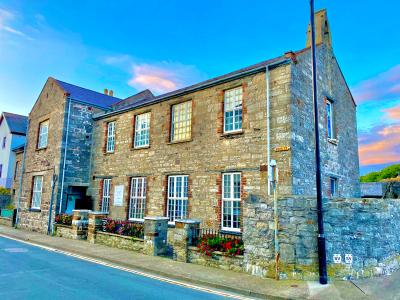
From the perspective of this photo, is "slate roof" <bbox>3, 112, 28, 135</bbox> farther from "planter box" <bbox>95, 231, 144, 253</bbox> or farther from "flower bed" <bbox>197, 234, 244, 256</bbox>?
"flower bed" <bbox>197, 234, 244, 256</bbox>

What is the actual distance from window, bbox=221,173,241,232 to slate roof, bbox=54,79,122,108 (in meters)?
13.2

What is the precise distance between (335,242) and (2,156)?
4148 cm

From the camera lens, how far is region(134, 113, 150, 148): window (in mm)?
17812

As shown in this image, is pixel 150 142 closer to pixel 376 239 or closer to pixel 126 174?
pixel 126 174

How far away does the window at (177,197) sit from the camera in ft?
49.0

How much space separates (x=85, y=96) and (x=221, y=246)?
1688 cm

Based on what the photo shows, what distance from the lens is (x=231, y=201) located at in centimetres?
1298

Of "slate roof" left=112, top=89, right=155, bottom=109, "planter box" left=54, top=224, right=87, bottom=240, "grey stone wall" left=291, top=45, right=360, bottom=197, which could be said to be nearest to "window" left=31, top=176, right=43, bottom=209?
"planter box" left=54, top=224, right=87, bottom=240

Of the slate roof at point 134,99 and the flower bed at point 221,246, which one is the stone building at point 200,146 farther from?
the flower bed at point 221,246

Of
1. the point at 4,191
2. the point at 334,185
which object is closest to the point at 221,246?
the point at 334,185

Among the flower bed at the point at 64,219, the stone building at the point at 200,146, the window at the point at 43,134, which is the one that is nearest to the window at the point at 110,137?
the stone building at the point at 200,146

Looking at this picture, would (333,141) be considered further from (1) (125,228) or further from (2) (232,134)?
(1) (125,228)

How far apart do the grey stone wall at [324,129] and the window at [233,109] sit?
255 centimetres

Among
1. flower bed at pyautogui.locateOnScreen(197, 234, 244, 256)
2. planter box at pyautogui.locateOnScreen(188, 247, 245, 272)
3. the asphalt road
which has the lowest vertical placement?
the asphalt road
